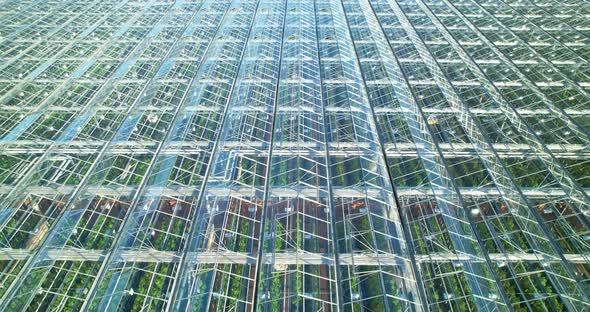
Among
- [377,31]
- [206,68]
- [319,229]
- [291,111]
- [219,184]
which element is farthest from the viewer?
[377,31]

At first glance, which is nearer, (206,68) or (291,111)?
(291,111)

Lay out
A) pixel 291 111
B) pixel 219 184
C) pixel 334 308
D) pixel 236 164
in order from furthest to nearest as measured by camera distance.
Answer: pixel 291 111, pixel 236 164, pixel 219 184, pixel 334 308

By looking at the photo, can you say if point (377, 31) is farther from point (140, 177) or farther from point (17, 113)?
point (17, 113)

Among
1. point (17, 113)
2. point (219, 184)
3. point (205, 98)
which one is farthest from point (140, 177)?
point (17, 113)

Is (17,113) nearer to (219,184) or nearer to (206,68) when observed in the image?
(206,68)

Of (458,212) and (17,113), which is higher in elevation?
(17,113)

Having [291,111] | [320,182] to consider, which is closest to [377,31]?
[291,111]
